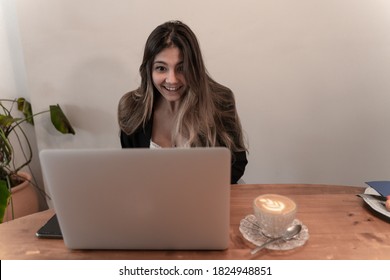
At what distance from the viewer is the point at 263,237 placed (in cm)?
82

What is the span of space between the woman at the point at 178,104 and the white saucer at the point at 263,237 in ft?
2.01

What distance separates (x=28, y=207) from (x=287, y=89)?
1.82 m

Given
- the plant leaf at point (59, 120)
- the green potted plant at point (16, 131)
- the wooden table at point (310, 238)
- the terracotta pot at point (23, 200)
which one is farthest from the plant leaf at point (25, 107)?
the wooden table at point (310, 238)

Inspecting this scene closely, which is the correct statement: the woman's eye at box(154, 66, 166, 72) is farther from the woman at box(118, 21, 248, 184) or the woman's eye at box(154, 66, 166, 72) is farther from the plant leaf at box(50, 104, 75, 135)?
the plant leaf at box(50, 104, 75, 135)

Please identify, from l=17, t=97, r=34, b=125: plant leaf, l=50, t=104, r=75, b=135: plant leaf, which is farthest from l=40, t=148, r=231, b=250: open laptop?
l=17, t=97, r=34, b=125: plant leaf

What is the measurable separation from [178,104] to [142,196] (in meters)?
0.91

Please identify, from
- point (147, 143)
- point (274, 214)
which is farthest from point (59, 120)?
point (274, 214)

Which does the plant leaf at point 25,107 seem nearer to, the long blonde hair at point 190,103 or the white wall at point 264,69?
the white wall at point 264,69

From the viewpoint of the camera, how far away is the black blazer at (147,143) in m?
1.51

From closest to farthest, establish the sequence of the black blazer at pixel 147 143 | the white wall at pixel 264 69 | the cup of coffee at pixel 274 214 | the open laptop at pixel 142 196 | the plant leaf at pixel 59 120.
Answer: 1. the open laptop at pixel 142 196
2. the cup of coffee at pixel 274 214
3. the black blazer at pixel 147 143
4. the white wall at pixel 264 69
5. the plant leaf at pixel 59 120

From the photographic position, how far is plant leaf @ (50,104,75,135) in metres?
2.04

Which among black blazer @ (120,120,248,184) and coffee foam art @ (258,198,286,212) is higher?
coffee foam art @ (258,198,286,212)

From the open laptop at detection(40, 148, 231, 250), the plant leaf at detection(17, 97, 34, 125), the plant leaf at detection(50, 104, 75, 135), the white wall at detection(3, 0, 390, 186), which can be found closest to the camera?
the open laptop at detection(40, 148, 231, 250)
